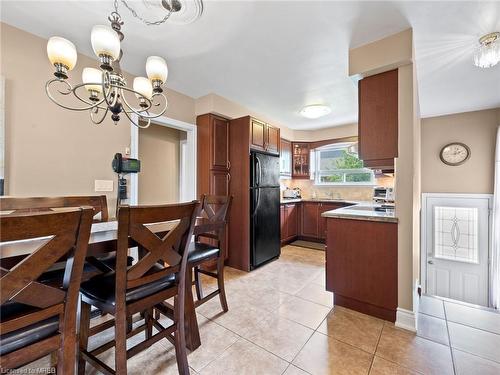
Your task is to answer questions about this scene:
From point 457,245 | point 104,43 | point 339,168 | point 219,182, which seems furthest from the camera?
point 339,168

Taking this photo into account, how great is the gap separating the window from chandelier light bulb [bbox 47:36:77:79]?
4535 millimetres

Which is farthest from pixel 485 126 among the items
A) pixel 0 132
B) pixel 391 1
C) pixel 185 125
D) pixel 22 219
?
pixel 0 132

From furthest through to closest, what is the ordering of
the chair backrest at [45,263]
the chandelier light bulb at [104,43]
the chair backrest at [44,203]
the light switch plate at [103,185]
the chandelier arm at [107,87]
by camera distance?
the light switch plate at [103,185]
the chair backrest at [44,203]
the chandelier arm at [107,87]
the chandelier light bulb at [104,43]
the chair backrest at [45,263]

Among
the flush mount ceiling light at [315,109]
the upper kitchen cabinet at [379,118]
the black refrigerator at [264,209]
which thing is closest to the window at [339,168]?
the flush mount ceiling light at [315,109]

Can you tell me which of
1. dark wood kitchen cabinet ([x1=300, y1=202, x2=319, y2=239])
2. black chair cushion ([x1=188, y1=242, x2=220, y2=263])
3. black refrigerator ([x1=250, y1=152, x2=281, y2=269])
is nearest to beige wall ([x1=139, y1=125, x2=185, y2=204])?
black refrigerator ([x1=250, y1=152, x2=281, y2=269])

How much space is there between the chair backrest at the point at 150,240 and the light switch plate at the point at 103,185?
1500mm

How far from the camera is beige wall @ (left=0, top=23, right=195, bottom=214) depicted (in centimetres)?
178

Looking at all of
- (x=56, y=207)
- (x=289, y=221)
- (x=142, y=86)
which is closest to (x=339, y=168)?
(x=289, y=221)

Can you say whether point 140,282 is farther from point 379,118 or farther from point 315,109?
point 315,109

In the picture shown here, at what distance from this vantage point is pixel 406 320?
5.91 feet

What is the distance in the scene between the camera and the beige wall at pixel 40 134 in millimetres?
1782

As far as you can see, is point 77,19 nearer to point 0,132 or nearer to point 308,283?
point 0,132

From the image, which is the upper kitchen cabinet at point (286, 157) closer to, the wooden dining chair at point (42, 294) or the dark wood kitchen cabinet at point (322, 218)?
the dark wood kitchen cabinet at point (322, 218)

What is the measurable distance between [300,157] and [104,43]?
14.4 feet
